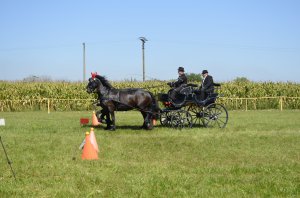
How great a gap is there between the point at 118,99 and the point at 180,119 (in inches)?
88.0

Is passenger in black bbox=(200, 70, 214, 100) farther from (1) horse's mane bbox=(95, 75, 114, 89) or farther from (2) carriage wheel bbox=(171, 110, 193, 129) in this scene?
(1) horse's mane bbox=(95, 75, 114, 89)

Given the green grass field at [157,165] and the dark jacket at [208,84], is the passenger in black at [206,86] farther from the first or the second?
the green grass field at [157,165]

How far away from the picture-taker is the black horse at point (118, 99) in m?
15.4

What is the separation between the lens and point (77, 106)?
1326 inches

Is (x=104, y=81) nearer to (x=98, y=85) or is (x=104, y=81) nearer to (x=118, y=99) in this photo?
(x=98, y=85)

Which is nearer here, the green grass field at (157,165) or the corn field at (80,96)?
the green grass field at (157,165)

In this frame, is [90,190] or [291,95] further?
[291,95]

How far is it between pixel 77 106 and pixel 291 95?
53.8 ft

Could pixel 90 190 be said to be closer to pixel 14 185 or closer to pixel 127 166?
pixel 14 185

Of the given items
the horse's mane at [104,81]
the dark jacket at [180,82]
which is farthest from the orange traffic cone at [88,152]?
the dark jacket at [180,82]

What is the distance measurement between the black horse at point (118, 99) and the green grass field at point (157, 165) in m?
1.41

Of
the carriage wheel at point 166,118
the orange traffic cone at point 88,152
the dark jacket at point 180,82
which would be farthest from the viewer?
the carriage wheel at point 166,118

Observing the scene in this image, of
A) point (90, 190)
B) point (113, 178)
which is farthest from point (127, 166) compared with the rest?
point (90, 190)

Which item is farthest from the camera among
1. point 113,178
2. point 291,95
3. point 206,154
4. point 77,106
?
point 291,95
